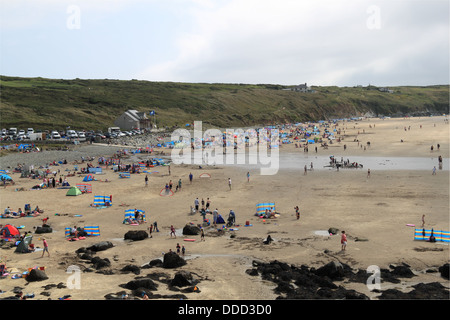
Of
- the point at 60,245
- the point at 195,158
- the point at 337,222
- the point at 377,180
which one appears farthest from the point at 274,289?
the point at 195,158

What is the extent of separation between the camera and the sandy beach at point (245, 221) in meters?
15.7

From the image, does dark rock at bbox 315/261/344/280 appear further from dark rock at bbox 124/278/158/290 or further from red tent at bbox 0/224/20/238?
red tent at bbox 0/224/20/238

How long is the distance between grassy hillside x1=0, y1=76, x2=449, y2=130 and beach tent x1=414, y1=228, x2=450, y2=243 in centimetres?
8054

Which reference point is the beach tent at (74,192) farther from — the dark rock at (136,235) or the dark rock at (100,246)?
the dark rock at (100,246)

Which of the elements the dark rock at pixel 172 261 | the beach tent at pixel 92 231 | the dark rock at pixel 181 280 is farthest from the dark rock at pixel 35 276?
the beach tent at pixel 92 231

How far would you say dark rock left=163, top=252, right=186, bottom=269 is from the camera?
55.3 feet

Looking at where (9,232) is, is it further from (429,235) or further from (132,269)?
(429,235)

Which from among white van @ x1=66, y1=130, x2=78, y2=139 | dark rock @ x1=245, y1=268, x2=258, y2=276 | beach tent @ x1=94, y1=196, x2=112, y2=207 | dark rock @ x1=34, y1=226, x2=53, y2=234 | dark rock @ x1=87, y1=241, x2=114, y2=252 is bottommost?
dark rock @ x1=245, y1=268, x2=258, y2=276

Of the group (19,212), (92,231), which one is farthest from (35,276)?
(19,212)

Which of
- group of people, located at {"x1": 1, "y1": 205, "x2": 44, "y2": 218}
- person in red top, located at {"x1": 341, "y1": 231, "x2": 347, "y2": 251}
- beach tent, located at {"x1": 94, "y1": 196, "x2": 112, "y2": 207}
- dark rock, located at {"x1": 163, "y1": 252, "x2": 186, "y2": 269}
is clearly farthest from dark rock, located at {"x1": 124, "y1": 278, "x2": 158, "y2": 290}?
beach tent, located at {"x1": 94, "y1": 196, "x2": 112, "y2": 207}

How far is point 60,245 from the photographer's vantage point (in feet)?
66.1

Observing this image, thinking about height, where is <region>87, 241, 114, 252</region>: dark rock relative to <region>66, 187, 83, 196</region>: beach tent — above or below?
below

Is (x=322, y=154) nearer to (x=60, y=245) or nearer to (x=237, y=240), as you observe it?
(x=237, y=240)
